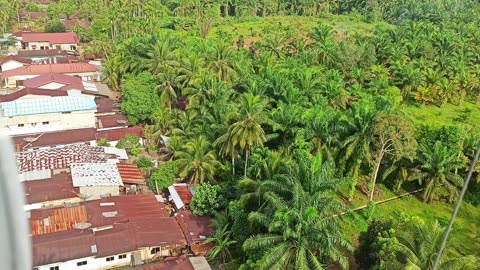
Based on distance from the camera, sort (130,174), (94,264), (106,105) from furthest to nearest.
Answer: (106,105)
(130,174)
(94,264)

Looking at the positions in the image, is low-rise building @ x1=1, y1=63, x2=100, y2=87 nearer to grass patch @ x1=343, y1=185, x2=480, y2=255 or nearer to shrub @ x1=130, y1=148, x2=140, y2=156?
shrub @ x1=130, y1=148, x2=140, y2=156

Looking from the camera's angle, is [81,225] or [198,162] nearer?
[81,225]

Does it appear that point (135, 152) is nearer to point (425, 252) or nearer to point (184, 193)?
point (184, 193)

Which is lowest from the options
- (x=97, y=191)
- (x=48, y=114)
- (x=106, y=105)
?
(x=97, y=191)

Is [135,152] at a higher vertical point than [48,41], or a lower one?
lower

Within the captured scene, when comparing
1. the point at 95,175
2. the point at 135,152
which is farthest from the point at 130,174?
the point at 135,152

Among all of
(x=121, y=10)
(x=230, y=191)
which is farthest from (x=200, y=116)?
(x=121, y=10)

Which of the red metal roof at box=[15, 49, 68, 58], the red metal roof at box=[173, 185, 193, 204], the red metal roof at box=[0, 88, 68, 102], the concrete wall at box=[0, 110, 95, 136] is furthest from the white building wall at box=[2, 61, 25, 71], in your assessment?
the red metal roof at box=[173, 185, 193, 204]

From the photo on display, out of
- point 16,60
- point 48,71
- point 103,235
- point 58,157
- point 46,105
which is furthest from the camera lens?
point 16,60
